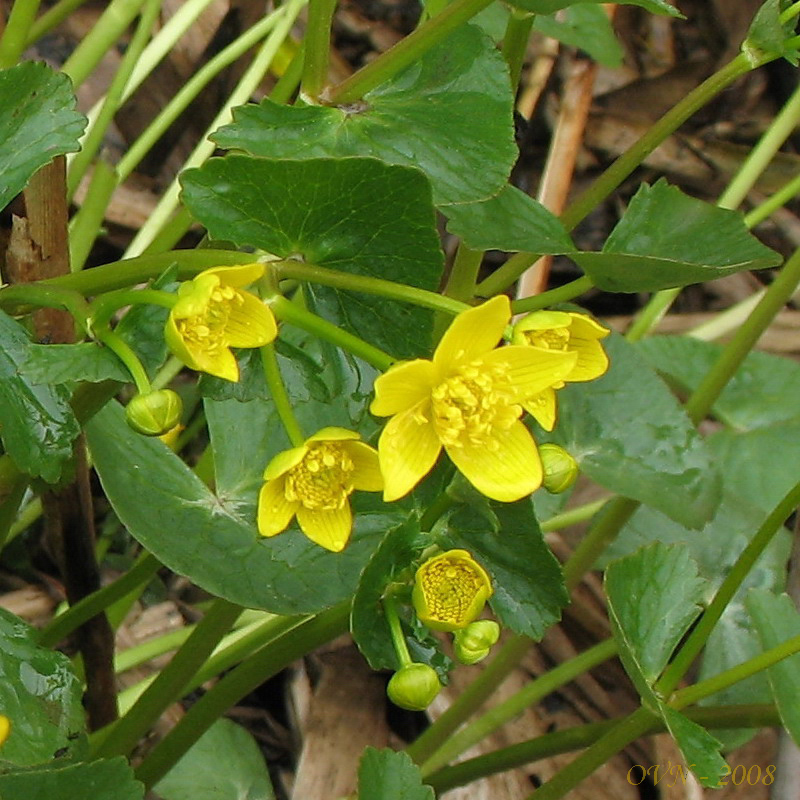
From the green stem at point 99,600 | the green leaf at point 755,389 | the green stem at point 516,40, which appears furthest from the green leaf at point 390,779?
the green leaf at point 755,389

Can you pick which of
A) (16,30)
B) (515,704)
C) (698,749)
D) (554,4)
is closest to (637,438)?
(515,704)

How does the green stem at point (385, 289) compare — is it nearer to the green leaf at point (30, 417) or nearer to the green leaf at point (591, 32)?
the green leaf at point (30, 417)

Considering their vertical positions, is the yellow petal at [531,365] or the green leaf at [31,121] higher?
the green leaf at [31,121]

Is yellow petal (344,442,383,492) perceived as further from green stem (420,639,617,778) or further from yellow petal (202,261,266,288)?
green stem (420,639,617,778)

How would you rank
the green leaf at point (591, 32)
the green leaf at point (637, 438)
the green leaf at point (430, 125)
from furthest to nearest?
the green leaf at point (591, 32) < the green leaf at point (637, 438) < the green leaf at point (430, 125)

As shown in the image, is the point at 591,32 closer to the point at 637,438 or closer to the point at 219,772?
the point at 637,438

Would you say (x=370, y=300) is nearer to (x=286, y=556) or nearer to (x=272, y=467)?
(x=272, y=467)
